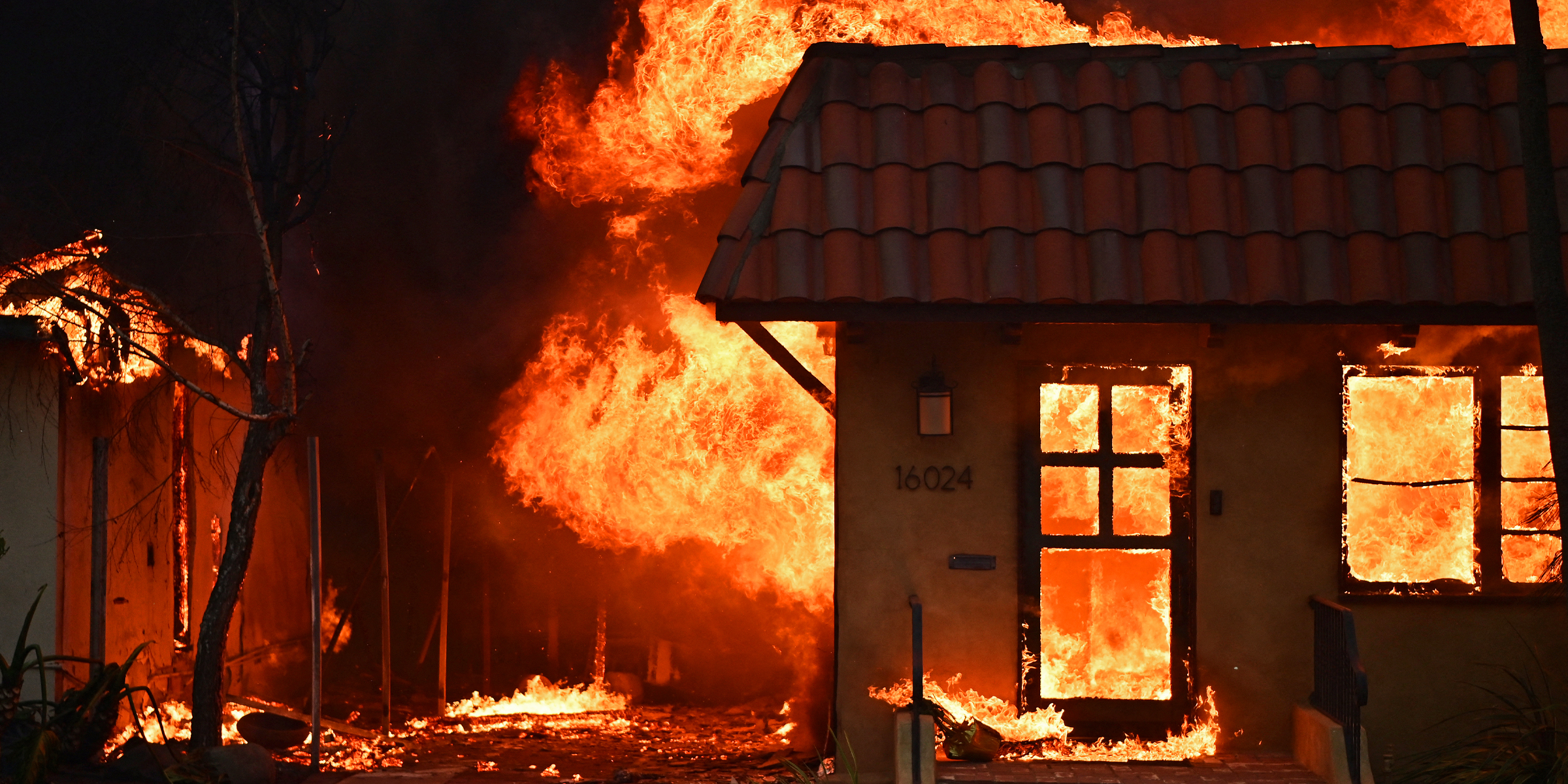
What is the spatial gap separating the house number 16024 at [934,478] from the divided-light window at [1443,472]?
2394 millimetres

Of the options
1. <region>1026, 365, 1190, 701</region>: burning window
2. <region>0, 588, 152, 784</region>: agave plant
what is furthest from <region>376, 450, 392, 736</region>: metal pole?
<region>1026, 365, 1190, 701</region>: burning window

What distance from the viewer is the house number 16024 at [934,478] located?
7.39 metres

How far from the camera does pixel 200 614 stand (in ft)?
40.3

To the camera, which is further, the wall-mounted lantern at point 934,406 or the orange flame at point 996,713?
the orange flame at point 996,713

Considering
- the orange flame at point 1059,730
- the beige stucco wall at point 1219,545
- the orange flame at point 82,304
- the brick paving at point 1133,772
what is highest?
the orange flame at point 82,304

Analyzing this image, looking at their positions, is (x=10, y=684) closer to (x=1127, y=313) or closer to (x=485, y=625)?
(x=485, y=625)

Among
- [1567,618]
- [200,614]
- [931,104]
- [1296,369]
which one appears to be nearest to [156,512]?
[200,614]

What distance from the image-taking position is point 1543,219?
19.5 ft

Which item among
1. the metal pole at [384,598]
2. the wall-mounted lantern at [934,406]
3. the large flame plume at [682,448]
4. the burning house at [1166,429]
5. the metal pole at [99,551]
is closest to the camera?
the burning house at [1166,429]

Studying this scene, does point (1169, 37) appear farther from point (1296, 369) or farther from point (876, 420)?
point (876, 420)

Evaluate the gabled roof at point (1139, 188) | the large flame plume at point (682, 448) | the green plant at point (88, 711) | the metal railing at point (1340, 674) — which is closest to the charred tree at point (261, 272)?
the green plant at point (88, 711)

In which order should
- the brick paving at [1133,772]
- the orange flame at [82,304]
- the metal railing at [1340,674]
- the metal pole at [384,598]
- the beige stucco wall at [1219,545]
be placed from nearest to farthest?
the metal railing at [1340,674], the brick paving at [1133,772], the beige stucco wall at [1219,545], the orange flame at [82,304], the metal pole at [384,598]

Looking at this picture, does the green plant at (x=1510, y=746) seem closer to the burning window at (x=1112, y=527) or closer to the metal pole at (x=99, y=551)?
the burning window at (x=1112, y=527)

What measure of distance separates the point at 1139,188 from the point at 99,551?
884 cm
